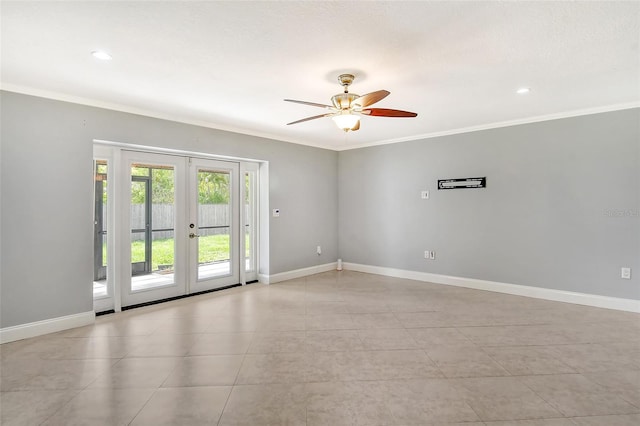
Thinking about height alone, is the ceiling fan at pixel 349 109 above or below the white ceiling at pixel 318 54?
below

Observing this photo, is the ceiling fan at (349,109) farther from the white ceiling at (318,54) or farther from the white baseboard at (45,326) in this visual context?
the white baseboard at (45,326)

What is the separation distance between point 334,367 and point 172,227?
10.5 feet

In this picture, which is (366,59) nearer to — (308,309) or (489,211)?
(308,309)

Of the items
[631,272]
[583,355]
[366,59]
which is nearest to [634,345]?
[583,355]

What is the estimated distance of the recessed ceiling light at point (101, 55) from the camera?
2.61 m

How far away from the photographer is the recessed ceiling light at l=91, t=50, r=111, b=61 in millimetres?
2609

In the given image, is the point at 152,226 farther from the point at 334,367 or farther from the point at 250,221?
the point at 334,367

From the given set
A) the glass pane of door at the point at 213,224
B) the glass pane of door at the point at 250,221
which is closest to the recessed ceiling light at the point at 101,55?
the glass pane of door at the point at 213,224

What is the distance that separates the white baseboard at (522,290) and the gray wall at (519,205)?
8cm

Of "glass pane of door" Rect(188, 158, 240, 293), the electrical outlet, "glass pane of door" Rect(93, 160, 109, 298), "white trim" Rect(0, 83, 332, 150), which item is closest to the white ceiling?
"white trim" Rect(0, 83, 332, 150)

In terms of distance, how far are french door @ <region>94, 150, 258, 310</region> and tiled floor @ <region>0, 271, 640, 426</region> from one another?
0.51m

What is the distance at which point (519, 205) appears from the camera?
482cm

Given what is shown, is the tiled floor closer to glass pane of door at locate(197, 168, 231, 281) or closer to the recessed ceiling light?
glass pane of door at locate(197, 168, 231, 281)

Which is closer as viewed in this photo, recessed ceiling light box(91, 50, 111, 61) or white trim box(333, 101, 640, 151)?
recessed ceiling light box(91, 50, 111, 61)
